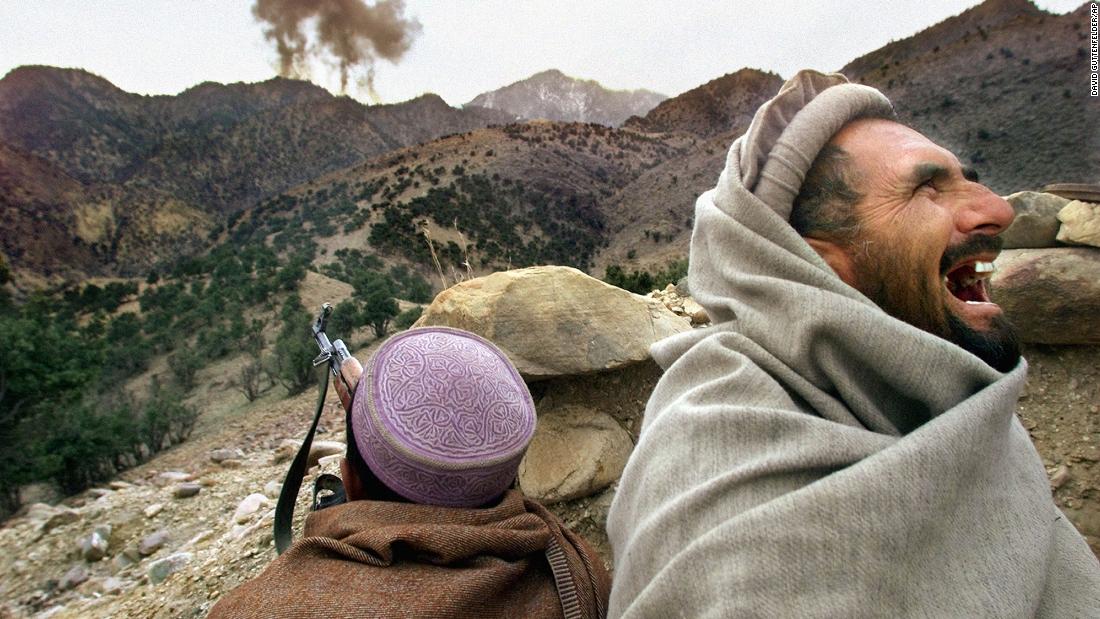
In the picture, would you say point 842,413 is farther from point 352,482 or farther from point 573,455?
point 573,455

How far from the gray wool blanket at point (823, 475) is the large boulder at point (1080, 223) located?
3217mm

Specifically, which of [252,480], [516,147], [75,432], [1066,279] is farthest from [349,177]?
[1066,279]

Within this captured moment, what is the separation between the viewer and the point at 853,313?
1.03 m

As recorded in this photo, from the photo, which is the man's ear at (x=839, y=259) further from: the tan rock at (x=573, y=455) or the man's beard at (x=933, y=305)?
the tan rock at (x=573, y=455)

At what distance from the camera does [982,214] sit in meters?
1.14

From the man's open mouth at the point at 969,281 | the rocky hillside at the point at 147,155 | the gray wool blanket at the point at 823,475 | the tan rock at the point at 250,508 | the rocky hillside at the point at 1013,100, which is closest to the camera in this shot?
the gray wool blanket at the point at 823,475

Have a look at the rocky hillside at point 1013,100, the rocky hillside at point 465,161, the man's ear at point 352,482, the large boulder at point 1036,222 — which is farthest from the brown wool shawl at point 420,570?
the rocky hillside at point 1013,100

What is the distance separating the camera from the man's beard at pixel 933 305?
45.3 inches

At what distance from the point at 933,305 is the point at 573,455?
2.63 m

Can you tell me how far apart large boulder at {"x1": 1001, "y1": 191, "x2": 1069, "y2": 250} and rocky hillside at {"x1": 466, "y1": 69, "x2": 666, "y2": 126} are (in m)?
109

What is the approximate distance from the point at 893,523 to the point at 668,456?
38cm

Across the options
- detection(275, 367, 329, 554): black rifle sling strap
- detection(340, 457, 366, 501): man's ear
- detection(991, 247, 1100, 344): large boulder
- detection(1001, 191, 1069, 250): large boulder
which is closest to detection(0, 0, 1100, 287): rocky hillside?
detection(1001, 191, 1069, 250): large boulder

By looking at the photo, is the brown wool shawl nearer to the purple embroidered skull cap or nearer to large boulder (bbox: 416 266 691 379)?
the purple embroidered skull cap

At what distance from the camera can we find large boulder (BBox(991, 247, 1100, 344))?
334 centimetres
